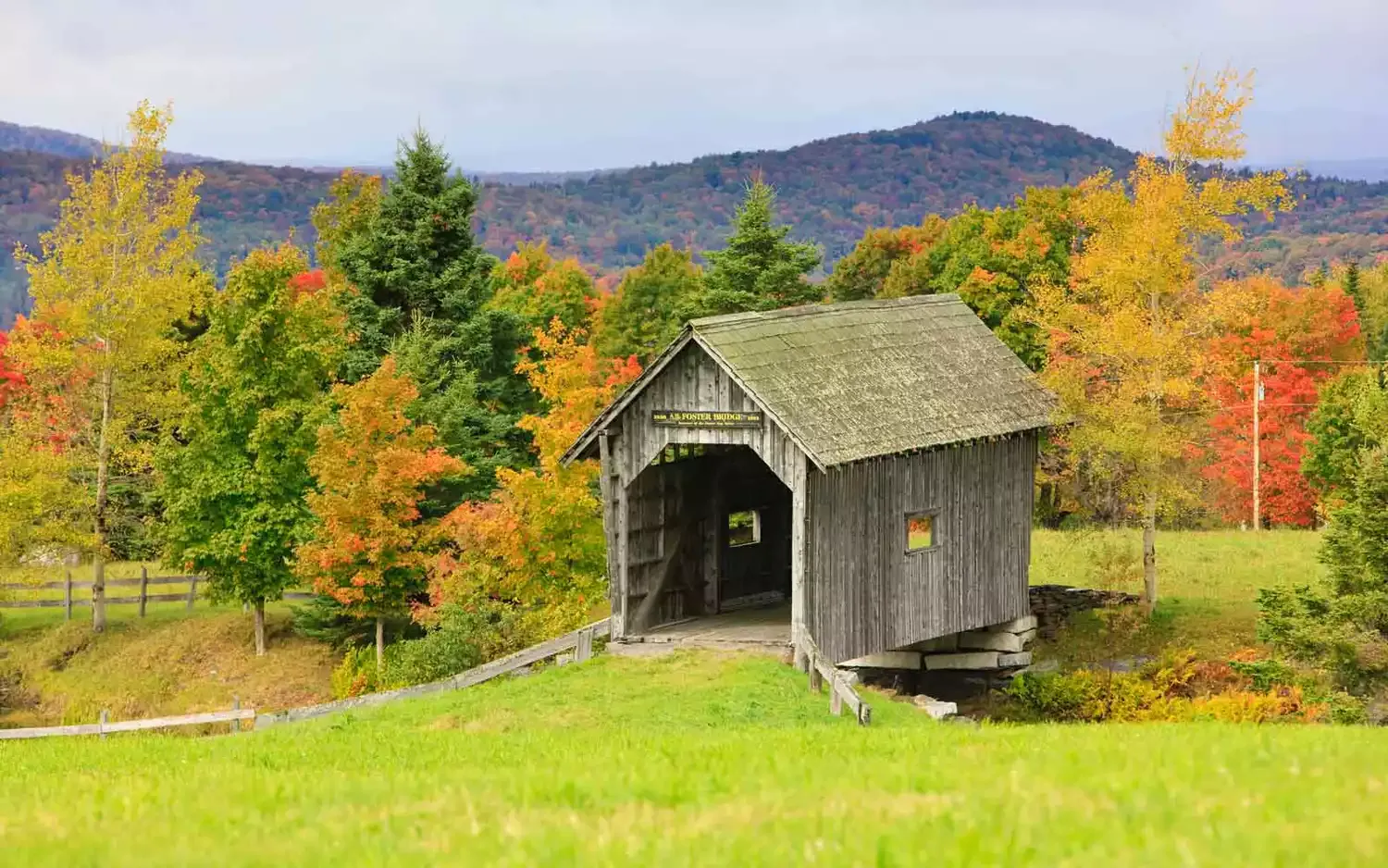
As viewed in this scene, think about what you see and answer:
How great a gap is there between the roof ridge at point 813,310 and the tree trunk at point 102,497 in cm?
2002

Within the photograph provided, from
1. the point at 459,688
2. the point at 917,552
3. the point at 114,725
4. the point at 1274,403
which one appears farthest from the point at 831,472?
the point at 1274,403

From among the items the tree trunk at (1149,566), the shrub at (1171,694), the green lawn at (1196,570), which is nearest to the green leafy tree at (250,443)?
the shrub at (1171,694)

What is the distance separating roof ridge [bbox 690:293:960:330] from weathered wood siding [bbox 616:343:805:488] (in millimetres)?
704

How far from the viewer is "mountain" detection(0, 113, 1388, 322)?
15125 cm

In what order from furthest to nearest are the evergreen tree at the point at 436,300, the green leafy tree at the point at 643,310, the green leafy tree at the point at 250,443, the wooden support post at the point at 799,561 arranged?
the green leafy tree at the point at 643,310 < the evergreen tree at the point at 436,300 < the green leafy tree at the point at 250,443 < the wooden support post at the point at 799,561

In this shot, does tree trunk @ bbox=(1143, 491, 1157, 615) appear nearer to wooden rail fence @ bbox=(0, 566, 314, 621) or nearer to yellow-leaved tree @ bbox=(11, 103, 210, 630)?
wooden rail fence @ bbox=(0, 566, 314, 621)

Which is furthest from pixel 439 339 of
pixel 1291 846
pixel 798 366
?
pixel 1291 846

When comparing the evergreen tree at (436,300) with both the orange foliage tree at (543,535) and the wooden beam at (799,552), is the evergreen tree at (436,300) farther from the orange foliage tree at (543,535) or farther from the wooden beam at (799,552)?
the wooden beam at (799,552)

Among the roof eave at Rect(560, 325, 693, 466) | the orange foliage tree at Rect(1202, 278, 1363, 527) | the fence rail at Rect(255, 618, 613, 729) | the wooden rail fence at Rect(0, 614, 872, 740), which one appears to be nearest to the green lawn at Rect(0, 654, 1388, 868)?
the wooden rail fence at Rect(0, 614, 872, 740)

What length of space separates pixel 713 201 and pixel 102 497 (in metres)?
148

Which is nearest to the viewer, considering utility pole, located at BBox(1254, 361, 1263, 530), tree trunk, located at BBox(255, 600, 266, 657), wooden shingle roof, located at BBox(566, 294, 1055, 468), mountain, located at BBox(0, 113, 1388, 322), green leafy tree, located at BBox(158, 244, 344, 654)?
wooden shingle roof, located at BBox(566, 294, 1055, 468)

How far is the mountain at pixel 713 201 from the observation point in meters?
151

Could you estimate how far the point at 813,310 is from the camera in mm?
29109

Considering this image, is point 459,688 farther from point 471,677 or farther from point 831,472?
point 831,472
